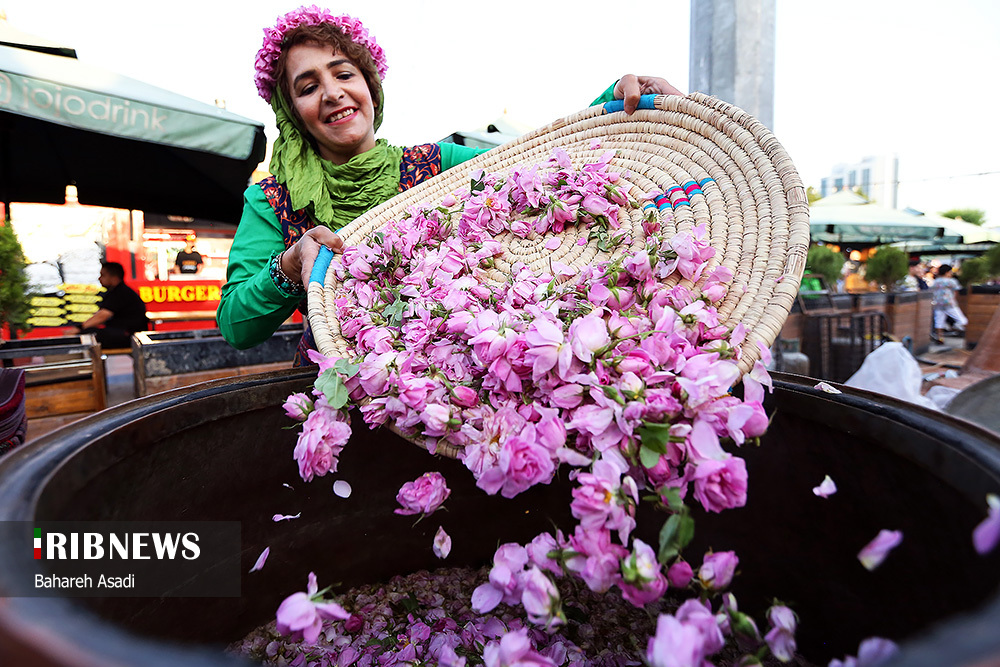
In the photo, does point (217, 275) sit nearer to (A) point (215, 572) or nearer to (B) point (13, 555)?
(A) point (215, 572)

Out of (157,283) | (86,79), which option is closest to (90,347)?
(86,79)

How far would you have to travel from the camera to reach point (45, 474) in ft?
2.15

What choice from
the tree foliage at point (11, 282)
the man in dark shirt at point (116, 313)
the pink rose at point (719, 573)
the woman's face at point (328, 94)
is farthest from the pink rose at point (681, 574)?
the man in dark shirt at point (116, 313)

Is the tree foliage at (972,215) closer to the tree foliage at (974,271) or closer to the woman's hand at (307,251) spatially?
the tree foliage at (974,271)

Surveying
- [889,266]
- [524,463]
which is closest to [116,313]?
[524,463]

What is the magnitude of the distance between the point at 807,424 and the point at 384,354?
91cm

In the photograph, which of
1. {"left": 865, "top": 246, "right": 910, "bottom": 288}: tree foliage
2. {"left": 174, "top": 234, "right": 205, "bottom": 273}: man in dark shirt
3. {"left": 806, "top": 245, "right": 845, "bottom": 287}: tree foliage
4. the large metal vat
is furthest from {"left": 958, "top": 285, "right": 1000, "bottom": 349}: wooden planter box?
{"left": 174, "top": 234, "right": 205, "bottom": 273}: man in dark shirt

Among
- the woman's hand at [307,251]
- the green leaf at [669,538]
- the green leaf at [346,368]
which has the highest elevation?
the woman's hand at [307,251]

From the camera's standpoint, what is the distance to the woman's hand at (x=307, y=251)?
130 cm

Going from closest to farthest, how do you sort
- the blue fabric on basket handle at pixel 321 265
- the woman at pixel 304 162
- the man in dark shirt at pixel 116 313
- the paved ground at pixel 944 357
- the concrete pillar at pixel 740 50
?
1. the blue fabric on basket handle at pixel 321 265
2. the woman at pixel 304 162
3. the concrete pillar at pixel 740 50
4. the man in dark shirt at pixel 116 313
5. the paved ground at pixel 944 357

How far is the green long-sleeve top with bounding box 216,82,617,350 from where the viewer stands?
4.86 feet

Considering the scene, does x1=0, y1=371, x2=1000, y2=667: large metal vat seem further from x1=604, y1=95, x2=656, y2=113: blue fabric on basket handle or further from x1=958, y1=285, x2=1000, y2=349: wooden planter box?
x1=958, y1=285, x2=1000, y2=349: wooden planter box

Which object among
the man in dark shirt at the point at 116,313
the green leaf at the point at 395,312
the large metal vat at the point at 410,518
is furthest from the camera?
the man in dark shirt at the point at 116,313

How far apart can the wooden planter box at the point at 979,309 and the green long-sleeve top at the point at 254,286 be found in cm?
809
